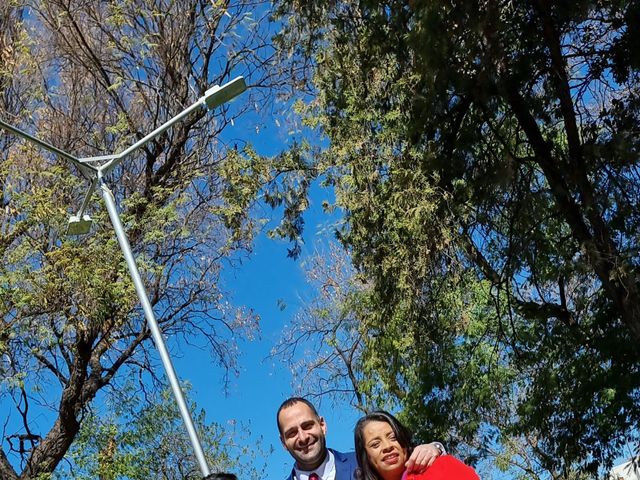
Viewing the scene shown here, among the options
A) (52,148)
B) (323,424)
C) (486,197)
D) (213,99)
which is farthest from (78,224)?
(323,424)

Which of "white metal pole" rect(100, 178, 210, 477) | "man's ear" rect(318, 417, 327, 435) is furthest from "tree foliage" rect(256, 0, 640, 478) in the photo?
"man's ear" rect(318, 417, 327, 435)

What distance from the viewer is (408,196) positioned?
34.5 ft

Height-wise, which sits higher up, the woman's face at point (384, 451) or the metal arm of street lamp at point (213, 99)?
the metal arm of street lamp at point (213, 99)

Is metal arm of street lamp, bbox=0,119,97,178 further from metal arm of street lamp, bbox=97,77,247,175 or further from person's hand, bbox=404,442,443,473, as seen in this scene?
person's hand, bbox=404,442,443,473

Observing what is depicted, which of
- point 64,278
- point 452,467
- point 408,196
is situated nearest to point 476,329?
point 408,196

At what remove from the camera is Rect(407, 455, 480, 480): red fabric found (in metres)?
3.01

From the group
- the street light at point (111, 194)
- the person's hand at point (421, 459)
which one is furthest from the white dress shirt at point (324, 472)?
the street light at point (111, 194)

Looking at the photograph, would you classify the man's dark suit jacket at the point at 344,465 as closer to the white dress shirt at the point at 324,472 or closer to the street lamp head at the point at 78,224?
the white dress shirt at the point at 324,472

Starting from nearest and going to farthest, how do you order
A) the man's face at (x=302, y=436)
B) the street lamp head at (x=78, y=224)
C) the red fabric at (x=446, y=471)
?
the red fabric at (x=446, y=471)
the man's face at (x=302, y=436)
the street lamp head at (x=78, y=224)

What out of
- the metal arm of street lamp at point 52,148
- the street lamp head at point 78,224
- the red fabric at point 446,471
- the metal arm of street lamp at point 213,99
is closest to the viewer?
the red fabric at point 446,471

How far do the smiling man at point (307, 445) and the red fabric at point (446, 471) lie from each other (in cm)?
57

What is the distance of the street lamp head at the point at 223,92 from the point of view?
327 inches

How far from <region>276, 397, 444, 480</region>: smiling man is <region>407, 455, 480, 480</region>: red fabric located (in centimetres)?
57

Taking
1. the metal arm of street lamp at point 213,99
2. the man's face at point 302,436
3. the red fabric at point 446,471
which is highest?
the metal arm of street lamp at point 213,99
